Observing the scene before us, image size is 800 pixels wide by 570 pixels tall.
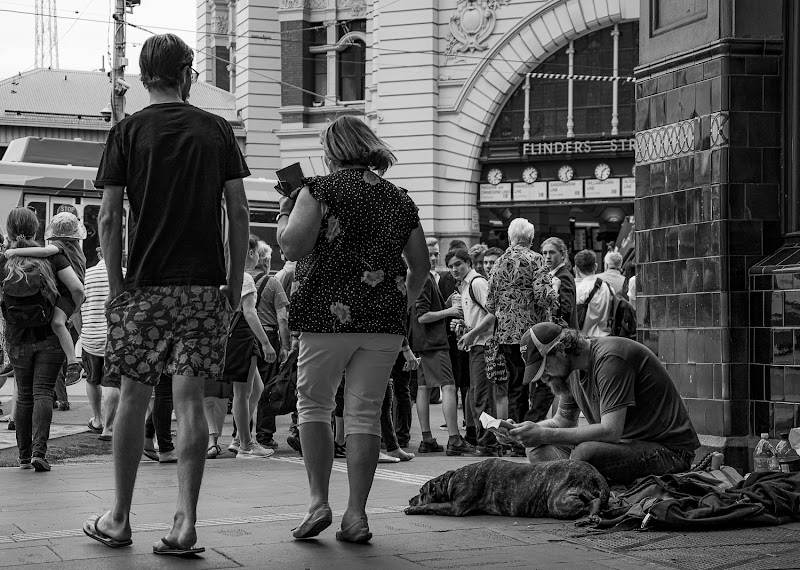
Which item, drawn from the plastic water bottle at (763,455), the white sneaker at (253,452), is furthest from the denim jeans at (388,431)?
the plastic water bottle at (763,455)

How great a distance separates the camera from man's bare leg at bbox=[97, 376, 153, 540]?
5152 millimetres

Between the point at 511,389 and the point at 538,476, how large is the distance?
4.04 m

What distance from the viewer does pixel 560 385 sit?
21.8 feet

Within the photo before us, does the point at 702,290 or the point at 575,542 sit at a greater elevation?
the point at 702,290

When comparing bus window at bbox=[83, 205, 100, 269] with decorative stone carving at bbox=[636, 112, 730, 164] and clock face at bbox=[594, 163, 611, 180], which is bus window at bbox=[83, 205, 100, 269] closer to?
clock face at bbox=[594, 163, 611, 180]

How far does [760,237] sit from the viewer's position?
7.95m

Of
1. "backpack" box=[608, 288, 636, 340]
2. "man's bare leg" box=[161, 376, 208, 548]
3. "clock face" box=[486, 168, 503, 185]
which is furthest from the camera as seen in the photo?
"clock face" box=[486, 168, 503, 185]

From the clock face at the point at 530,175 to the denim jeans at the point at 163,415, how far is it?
896 inches

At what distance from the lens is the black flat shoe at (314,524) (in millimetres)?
5348

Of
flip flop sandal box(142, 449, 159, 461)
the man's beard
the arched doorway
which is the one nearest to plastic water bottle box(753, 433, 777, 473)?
the man's beard

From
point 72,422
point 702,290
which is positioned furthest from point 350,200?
point 72,422

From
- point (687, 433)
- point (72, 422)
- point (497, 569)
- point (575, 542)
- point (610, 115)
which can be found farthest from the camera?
point (610, 115)

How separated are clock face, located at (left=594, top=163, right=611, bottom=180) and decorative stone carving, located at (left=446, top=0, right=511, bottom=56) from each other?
412 centimetres

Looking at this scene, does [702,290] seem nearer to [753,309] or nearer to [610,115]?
[753,309]
